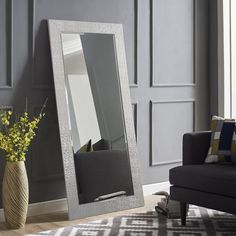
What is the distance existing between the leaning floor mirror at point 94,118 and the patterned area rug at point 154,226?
0.31 m

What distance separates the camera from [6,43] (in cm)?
383

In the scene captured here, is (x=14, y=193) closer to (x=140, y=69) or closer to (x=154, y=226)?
(x=154, y=226)

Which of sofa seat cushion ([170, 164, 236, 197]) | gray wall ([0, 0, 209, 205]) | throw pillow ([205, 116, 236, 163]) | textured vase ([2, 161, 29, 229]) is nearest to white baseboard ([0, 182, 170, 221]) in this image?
gray wall ([0, 0, 209, 205])

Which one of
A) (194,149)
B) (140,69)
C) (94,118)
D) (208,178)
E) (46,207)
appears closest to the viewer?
(208,178)

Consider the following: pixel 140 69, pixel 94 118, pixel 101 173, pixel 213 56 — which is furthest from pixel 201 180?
pixel 213 56

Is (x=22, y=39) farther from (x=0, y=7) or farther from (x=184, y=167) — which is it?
(x=184, y=167)

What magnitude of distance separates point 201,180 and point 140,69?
1.58 meters

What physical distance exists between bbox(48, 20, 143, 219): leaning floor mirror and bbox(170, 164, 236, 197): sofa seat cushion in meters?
0.71

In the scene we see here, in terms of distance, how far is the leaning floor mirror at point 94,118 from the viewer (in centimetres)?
400

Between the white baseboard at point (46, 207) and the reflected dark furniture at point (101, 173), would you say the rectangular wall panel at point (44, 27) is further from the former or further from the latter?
the white baseboard at point (46, 207)

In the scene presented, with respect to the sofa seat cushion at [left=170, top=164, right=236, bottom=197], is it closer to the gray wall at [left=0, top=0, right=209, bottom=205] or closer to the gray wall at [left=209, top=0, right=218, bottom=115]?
the gray wall at [left=0, top=0, right=209, bottom=205]

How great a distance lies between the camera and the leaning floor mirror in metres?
4.00

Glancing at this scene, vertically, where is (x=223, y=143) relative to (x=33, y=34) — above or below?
below

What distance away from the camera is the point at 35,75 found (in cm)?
399
